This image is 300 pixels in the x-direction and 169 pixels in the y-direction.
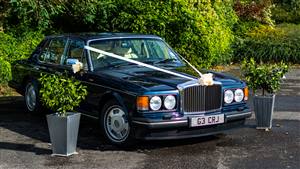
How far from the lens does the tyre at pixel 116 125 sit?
7203 millimetres

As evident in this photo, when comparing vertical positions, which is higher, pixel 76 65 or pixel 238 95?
pixel 76 65

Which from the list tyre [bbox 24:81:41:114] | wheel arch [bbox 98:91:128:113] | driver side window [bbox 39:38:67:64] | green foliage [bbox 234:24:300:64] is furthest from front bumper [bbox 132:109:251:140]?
green foliage [bbox 234:24:300:64]

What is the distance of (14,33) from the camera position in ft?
47.8

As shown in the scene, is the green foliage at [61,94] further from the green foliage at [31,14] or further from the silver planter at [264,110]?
the green foliage at [31,14]

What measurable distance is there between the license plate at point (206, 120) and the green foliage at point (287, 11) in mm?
17704

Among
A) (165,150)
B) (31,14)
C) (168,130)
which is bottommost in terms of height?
(165,150)

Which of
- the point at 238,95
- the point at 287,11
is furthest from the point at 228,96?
the point at 287,11

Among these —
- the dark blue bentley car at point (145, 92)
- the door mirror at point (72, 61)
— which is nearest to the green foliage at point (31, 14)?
the dark blue bentley car at point (145, 92)

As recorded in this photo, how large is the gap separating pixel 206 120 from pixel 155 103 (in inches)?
29.6

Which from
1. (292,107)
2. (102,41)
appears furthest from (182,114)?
(292,107)

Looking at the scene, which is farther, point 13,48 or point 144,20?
point 144,20

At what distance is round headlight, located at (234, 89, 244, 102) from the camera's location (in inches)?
299

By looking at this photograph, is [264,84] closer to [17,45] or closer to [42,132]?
[42,132]

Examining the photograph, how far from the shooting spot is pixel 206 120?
7.11 meters
